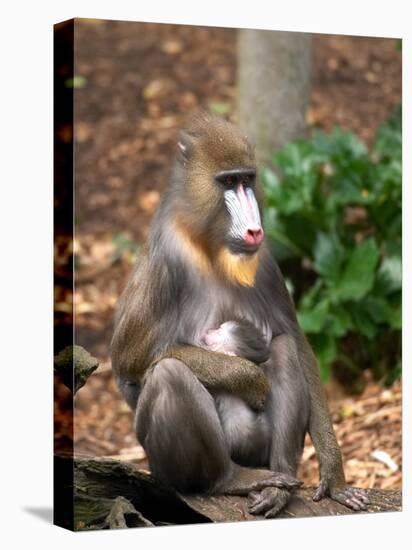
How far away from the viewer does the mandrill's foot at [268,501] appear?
609 centimetres

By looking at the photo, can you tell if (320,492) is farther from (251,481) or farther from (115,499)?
(115,499)

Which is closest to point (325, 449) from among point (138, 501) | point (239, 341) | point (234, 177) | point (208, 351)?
point (239, 341)

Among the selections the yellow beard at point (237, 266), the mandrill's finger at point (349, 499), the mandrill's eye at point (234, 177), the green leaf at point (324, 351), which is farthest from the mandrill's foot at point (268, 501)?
the green leaf at point (324, 351)

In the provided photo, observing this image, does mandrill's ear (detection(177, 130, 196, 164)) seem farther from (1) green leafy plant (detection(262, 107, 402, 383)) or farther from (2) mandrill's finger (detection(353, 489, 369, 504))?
(1) green leafy plant (detection(262, 107, 402, 383))

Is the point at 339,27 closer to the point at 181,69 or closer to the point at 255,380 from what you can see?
the point at 255,380

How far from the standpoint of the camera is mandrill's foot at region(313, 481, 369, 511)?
252 inches

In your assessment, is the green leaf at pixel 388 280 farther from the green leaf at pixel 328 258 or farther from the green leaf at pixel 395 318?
the green leaf at pixel 328 258

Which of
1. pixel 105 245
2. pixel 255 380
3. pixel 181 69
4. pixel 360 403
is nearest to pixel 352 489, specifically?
pixel 255 380

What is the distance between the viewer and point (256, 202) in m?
6.14

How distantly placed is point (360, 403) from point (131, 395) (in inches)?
136

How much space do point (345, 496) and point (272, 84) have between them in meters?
4.10

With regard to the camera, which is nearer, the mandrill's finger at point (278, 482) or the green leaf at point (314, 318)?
the mandrill's finger at point (278, 482)

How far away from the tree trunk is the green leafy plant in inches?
10.3

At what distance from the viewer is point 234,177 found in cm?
613
